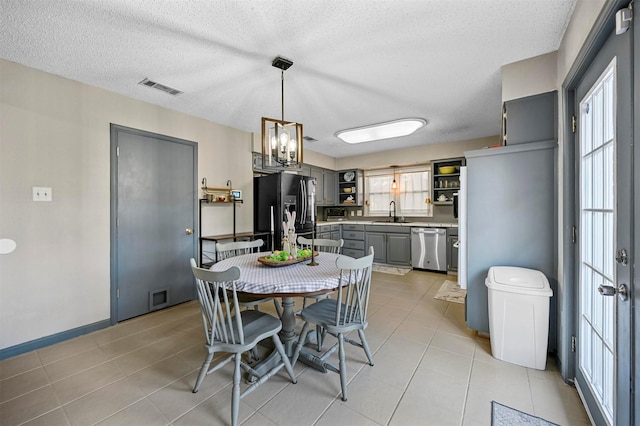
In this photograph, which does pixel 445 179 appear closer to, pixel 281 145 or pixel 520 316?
pixel 520 316

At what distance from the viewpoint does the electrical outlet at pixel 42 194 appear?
2.29m

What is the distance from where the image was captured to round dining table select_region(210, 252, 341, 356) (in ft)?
5.29

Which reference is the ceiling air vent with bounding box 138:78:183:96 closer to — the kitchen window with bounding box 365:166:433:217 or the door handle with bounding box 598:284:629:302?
the door handle with bounding box 598:284:629:302

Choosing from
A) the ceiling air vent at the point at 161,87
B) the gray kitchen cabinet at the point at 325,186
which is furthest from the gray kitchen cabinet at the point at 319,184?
the ceiling air vent at the point at 161,87

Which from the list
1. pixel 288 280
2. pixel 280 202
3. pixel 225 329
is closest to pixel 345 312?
pixel 288 280

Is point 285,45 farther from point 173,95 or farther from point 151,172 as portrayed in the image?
point 151,172

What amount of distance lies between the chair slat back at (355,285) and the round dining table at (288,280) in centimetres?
8

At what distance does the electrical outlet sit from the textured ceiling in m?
1.07

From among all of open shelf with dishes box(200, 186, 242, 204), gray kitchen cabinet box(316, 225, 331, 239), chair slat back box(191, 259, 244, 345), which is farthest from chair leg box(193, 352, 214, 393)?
gray kitchen cabinet box(316, 225, 331, 239)

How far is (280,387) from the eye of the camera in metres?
1.75

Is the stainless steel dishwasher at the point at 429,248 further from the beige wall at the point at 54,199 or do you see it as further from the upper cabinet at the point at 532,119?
the beige wall at the point at 54,199

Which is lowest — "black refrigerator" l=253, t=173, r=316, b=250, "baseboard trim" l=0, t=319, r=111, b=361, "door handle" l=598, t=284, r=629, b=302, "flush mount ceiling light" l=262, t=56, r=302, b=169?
"baseboard trim" l=0, t=319, r=111, b=361

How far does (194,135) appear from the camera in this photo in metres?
3.50

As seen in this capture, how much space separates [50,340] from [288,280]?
96.7 inches
